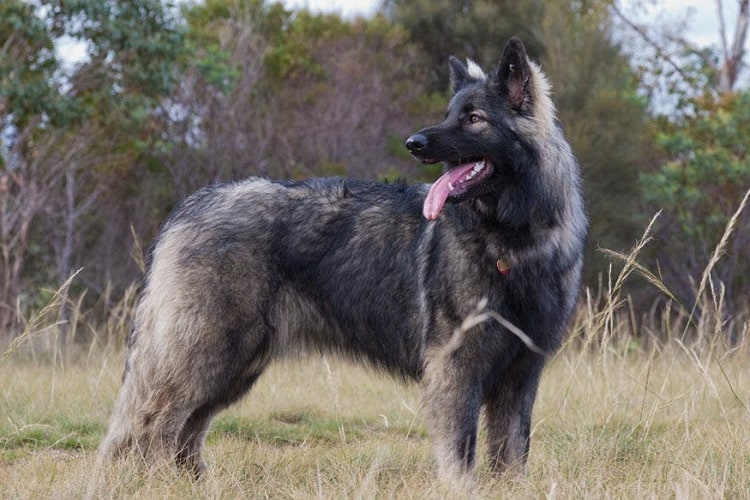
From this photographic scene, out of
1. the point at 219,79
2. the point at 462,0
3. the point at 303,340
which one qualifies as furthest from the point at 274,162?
the point at 303,340

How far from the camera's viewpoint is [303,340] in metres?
4.63

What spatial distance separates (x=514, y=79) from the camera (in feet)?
13.9

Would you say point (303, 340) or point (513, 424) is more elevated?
point (303, 340)

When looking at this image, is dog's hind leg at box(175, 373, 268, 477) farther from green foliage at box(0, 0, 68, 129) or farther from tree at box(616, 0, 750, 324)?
tree at box(616, 0, 750, 324)

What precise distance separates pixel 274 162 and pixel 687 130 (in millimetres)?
7125

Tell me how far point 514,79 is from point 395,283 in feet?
3.72

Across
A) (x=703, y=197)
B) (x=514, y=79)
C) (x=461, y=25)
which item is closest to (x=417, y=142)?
(x=514, y=79)

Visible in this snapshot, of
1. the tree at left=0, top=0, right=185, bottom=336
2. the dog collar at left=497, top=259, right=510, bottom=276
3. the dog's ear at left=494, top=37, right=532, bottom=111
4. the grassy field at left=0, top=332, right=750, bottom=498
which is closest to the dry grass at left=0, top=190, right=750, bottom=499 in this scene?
the grassy field at left=0, top=332, right=750, bottom=498

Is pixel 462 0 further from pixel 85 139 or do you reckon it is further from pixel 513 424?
pixel 513 424

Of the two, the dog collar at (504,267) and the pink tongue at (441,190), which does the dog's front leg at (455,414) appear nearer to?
the dog collar at (504,267)

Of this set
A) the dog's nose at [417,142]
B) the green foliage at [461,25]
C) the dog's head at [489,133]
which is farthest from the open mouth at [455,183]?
the green foliage at [461,25]

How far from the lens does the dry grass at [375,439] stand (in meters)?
3.70

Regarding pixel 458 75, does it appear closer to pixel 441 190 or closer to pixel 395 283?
pixel 441 190

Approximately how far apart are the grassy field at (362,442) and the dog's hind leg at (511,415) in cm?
11
